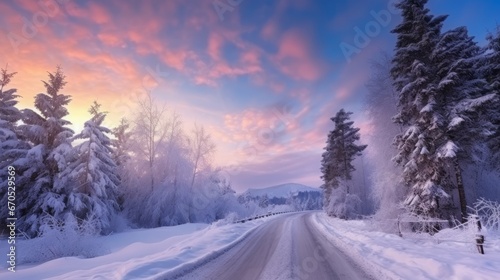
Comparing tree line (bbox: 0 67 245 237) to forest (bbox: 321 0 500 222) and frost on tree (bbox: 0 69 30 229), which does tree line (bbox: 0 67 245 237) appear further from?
forest (bbox: 321 0 500 222)

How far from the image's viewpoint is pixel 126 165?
34.1m

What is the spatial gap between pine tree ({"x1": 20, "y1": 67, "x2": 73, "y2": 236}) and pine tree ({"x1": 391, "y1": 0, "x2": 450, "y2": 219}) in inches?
978

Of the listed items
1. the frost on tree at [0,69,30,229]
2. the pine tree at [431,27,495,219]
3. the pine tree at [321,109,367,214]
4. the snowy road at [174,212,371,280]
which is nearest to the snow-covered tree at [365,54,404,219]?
the pine tree at [431,27,495,219]

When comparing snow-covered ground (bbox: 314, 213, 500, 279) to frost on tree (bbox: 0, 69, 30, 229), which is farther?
frost on tree (bbox: 0, 69, 30, 229)

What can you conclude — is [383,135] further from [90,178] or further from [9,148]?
[9,148]

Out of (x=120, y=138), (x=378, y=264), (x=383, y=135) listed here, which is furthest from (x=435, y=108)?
(x=120, y=138)

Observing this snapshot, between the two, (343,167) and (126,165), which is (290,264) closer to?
(126,165)

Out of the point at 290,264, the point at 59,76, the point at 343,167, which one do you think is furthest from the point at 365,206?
the point at 59,76

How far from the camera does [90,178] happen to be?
24.9 metres

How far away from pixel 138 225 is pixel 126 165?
7246 millimetres

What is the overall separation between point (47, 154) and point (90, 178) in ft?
12.8

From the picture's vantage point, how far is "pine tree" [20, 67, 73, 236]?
883 inches

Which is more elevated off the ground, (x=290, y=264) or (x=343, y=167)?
(x=343, y=167)

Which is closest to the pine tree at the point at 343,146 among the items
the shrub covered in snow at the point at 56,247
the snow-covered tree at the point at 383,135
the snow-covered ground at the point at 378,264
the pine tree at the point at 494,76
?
the snow-covered tree at the point at 383,135
